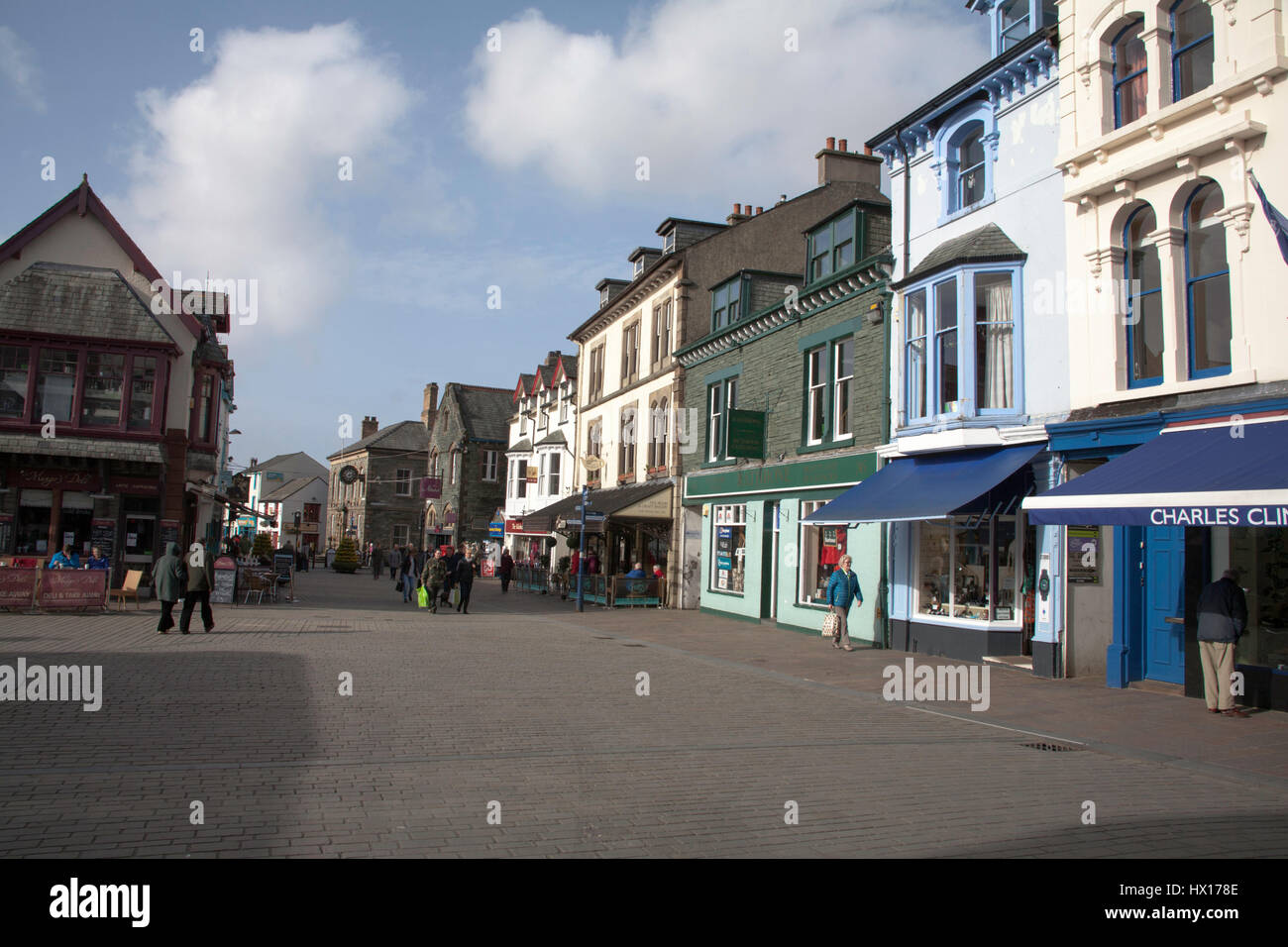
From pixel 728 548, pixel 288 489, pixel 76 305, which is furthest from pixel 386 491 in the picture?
pixel 728 548

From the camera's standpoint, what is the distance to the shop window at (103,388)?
25.8m

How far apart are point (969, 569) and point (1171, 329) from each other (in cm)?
543

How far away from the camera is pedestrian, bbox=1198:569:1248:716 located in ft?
35.2

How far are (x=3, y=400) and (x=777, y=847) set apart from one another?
87.6ft

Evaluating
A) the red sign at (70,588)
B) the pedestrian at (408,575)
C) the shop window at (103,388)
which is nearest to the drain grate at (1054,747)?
the red sign at (70,588)

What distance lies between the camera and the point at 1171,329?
12.3m

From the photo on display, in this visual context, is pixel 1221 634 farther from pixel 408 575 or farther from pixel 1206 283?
pixel 408 575

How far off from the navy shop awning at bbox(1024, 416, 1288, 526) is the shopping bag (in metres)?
6.06

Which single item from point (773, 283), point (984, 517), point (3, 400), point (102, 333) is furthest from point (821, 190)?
point (3, 400)

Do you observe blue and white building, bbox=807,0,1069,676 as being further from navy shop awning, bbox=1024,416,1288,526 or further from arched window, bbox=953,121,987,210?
navy shop awning, bbox=1024,416,1288,526

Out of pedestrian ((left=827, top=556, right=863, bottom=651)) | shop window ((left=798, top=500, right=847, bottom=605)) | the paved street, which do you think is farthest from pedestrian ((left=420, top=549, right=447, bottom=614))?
pedestrian ((left=827, top=556, right=863, bottom=651))

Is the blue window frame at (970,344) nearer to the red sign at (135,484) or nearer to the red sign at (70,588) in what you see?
the red sign at (70,588)

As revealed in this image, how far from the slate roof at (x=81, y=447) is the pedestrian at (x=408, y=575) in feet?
22.9

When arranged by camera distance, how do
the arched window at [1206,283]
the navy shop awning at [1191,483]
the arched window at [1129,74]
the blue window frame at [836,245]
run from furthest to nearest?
the blue window frame at [836,245]
the arched window at [1129,74]
the arched window at [1206,283]
the navy shop awning at [1191,483]
